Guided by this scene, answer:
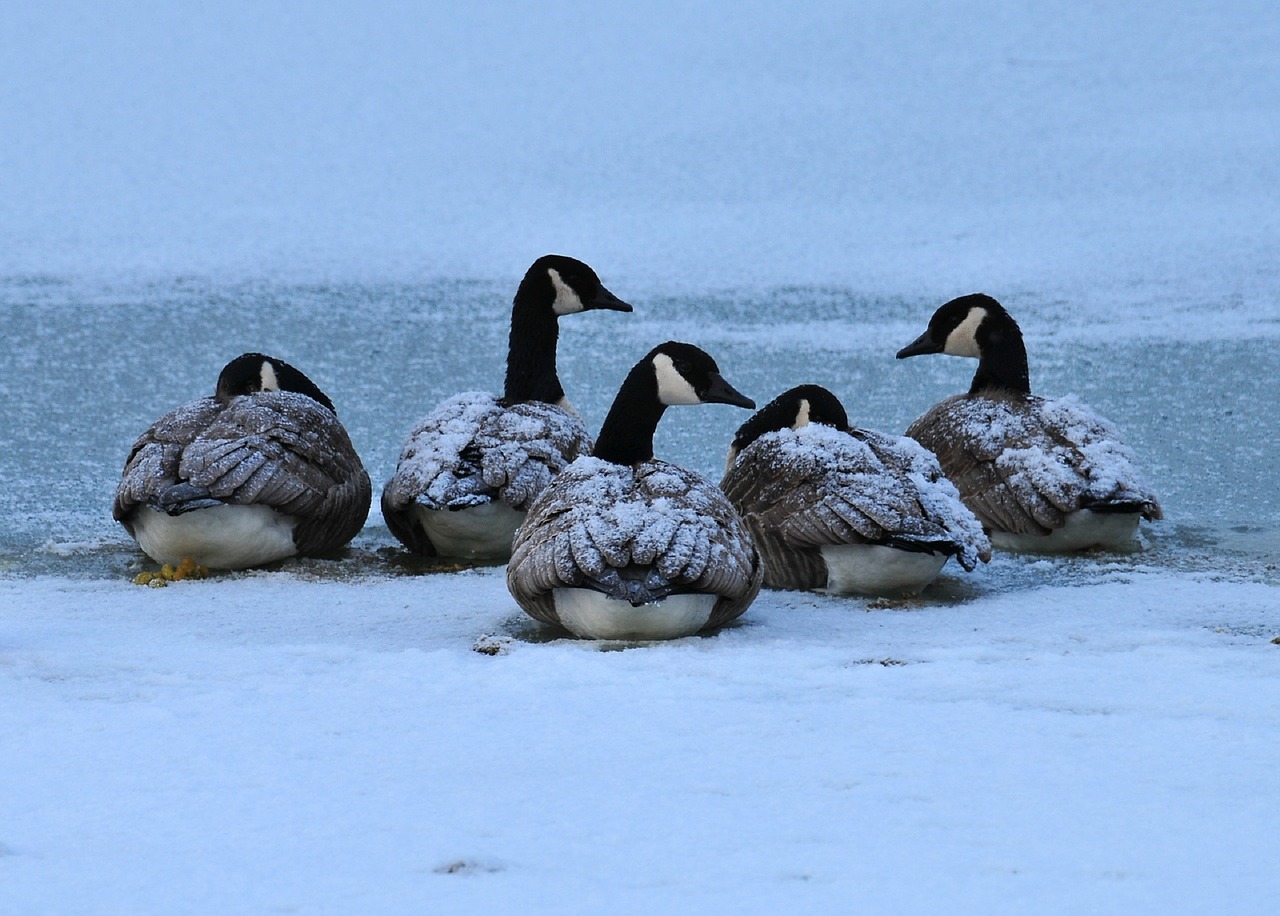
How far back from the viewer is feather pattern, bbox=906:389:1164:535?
5.44 meters

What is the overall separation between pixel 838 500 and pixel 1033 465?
1125 mm

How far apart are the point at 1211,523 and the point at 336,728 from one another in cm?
391

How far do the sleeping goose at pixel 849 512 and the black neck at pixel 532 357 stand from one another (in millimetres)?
1279

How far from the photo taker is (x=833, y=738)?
10.2ft

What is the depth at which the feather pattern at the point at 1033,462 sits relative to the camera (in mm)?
5438

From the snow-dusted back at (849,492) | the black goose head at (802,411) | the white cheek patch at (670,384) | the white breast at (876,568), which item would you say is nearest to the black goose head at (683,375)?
the white cheek patch at (670,384)

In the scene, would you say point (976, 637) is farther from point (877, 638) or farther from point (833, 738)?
point (833, 738)

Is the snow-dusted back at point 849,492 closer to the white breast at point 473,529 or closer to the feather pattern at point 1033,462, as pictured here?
the feather pattern at point 1033,462

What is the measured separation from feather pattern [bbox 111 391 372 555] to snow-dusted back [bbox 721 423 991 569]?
4.49 ft

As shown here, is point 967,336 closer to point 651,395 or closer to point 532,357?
point 532,357

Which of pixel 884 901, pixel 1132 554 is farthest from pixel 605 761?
pixel 1132 554

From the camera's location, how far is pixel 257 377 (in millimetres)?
6090

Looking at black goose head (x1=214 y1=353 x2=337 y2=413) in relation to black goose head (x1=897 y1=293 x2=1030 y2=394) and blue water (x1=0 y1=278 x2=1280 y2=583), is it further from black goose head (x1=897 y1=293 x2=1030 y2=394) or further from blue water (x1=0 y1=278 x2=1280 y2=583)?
black goose head (x1=897 y1=293 x2=1030 y2=394)

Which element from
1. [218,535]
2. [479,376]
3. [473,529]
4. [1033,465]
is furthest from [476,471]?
[479,376]
